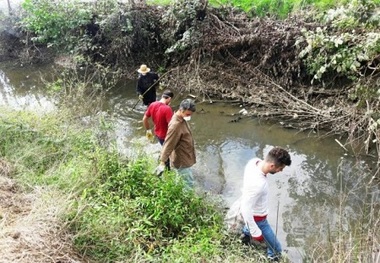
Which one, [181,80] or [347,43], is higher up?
[347,43]

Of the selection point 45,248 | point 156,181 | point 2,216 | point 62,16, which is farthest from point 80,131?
point 62,16

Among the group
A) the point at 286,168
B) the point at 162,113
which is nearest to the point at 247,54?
the point at 286,168

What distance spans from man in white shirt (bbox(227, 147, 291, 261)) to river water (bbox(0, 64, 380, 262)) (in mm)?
328

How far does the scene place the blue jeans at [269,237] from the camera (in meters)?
4.51

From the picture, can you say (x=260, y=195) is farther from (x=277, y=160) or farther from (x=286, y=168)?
(x=286, y=168)

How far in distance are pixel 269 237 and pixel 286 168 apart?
108 inches

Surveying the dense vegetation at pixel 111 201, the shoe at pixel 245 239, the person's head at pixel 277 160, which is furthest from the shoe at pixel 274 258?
the person's head at pixel 277 160

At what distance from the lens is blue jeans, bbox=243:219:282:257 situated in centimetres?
451

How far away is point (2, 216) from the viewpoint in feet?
14.6

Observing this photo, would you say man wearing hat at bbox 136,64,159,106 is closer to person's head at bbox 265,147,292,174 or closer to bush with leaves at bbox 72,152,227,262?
bush with leaves at bbox 72,152,227,262

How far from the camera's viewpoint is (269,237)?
4.57 metres

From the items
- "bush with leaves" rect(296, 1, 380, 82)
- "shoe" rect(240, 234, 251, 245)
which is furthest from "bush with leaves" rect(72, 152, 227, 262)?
"bush with leaves" rect(296, 1, 380, 82)

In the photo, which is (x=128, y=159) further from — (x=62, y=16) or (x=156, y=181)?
(x=62, y=16)

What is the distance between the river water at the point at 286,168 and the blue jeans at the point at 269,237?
8.6 inches
